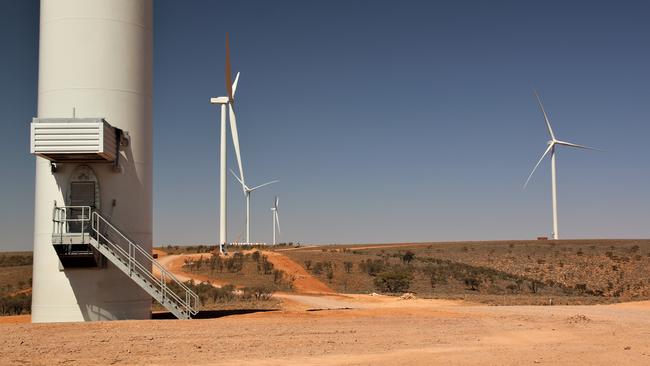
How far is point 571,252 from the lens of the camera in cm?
7400

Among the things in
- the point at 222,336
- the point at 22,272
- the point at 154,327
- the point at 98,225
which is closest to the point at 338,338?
the point at 222,336

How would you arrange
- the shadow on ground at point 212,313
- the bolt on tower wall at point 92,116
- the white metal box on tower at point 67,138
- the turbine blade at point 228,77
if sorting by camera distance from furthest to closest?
the turbine blade at point 228,77
the shadow on ground at point 212,313
the bolt on tower wall at point 92,116
the white metal box on tower at point 67,138

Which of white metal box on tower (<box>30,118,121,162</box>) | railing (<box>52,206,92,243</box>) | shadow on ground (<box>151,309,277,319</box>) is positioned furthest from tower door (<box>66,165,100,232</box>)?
shadow on ground (<box>151,309,277,319</box>)

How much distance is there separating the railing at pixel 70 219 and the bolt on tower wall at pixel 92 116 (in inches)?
14.9

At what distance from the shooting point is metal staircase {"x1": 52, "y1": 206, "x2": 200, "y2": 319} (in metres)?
22.9

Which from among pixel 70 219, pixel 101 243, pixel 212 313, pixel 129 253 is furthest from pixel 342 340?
pixel 70 219

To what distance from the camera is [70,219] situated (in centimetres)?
2345

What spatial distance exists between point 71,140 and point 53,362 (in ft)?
28.0

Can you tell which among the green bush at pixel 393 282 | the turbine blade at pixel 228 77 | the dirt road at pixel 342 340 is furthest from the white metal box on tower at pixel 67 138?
the green bush at pixel 393 282

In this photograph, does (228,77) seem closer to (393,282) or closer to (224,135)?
(224,135)

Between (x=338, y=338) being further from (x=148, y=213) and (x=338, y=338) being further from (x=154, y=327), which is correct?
(x=148, y=213)

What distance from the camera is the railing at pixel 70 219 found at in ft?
76.1

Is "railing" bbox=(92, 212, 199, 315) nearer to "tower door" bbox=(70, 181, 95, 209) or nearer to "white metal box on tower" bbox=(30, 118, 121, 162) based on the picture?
"tower door" bbox=(70, 181, 95, 209)

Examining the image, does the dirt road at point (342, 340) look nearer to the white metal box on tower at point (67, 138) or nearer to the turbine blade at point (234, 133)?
the white metal box on tower at point (67, 138)
